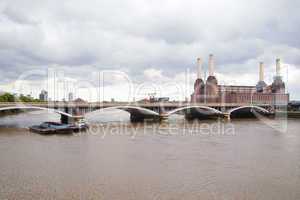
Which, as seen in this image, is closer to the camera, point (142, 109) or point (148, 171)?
point (148, 171)

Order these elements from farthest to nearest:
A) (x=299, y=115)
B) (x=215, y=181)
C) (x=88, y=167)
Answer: (x=299, y=115)
(x=88, y=167)
(x=215, y=181)

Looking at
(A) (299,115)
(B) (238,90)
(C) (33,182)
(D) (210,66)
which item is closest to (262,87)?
(B) (238,90)

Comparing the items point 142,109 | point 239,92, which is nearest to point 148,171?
point 142,109

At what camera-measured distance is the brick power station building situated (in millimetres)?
95875

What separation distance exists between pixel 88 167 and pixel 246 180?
834cm

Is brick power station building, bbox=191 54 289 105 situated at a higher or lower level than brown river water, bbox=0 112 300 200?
higher

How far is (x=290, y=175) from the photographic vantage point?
14.2 meters

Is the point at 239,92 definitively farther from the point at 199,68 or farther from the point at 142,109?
the point at 142,109

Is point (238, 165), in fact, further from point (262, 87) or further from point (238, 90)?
point (262, 87)

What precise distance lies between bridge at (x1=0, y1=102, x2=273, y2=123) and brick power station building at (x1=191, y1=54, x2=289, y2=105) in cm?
2190

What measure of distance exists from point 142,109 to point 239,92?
202 ft

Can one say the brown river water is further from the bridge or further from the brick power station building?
the brick power station building

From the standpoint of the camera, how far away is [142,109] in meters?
46.9

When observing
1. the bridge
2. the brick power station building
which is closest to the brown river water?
the bridge
